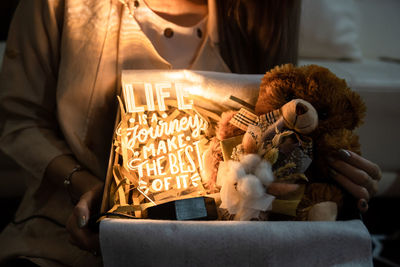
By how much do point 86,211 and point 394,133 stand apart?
1.43m

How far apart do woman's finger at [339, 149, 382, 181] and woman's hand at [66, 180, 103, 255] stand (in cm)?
46

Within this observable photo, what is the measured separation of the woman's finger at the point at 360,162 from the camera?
54 cm

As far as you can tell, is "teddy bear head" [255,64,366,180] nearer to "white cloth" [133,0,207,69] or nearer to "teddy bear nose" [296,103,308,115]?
"teddy bear nose" [296,103,308,115]

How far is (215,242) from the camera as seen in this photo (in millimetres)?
421

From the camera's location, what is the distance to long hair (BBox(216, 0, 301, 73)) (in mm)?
815

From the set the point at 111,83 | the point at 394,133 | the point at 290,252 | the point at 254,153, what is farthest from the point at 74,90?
the point at 394,133

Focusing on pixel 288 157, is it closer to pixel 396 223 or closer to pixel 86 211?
pixel 86 211

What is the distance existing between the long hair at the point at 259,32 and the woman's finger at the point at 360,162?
0.38 meters

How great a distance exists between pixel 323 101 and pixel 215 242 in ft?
1.08

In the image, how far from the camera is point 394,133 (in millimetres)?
1456

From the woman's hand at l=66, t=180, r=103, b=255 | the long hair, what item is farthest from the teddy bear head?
the woman's hand at l=66, t=180, r=103, b=255

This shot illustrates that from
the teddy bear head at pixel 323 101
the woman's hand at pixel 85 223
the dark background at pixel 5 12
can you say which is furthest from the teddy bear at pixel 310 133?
the dark background at pixel 5 12

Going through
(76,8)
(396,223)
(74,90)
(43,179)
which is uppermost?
(76,8)

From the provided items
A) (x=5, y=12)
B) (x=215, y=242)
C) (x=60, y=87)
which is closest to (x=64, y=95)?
(x=60, y=87)
